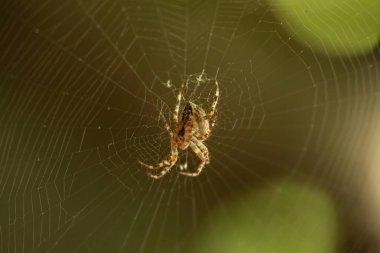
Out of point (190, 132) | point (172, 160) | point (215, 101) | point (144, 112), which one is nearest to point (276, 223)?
point (172, 160)

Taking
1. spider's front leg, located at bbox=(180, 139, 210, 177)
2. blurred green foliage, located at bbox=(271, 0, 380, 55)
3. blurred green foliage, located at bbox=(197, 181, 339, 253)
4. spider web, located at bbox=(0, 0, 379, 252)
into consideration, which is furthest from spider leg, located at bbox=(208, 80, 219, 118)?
blurred green foliage, located at bbox=(197, 181, 339, 253)

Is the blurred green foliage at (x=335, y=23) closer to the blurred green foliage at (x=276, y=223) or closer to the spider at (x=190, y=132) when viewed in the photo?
the spider at (x=190, y=132)

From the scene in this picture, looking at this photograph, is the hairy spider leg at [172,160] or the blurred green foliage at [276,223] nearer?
the hairy spider leg at [172,160]

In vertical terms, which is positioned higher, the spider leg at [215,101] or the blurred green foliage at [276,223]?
the spider leg at [215,101]

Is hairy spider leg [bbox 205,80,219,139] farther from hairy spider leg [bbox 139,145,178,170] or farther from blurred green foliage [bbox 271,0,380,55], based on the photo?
blurred green foliage [bbox 271,0,380,55]

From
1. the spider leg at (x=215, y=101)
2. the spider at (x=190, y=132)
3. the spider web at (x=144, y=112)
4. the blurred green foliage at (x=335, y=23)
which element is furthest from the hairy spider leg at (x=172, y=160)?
the blurred green foliage at (x=335, y=23)

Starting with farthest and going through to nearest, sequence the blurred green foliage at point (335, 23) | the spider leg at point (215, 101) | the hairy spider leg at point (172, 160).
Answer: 1. the hairy spider leg at point (172, 160)
2. the spider leg at point (215, 101)
3. the blurred green foliage at point (335, 23)
